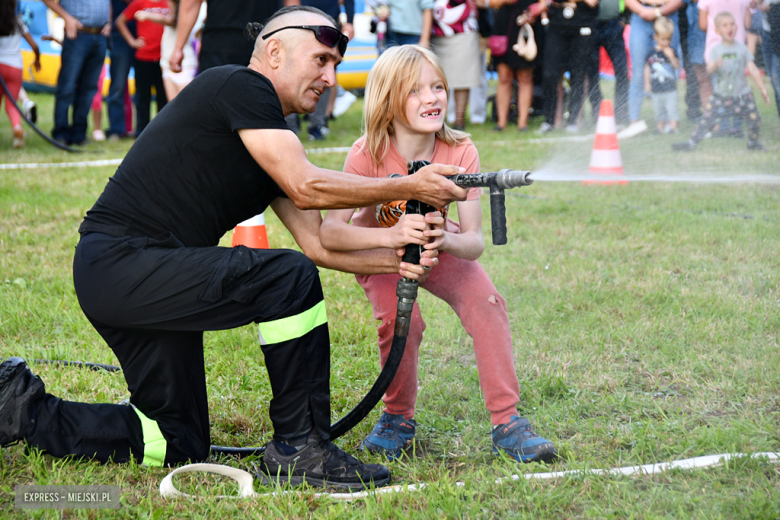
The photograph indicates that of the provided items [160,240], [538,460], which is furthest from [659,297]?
[160,240]

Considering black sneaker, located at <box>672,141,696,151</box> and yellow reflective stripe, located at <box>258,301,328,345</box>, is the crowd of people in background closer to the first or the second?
black sneaker, located at <box>672,141,696,151</box>

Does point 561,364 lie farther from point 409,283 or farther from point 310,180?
point 310,180

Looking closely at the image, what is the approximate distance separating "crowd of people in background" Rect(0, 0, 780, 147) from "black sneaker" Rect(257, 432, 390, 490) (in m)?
5.82

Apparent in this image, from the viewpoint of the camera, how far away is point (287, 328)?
256cm

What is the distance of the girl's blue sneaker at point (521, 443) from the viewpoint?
275 cm

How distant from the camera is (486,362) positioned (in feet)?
9.54

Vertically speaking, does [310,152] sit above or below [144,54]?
below

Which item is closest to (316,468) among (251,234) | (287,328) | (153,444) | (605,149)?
(287,328)

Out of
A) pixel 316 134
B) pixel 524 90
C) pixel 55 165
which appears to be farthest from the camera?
pixel 524 90

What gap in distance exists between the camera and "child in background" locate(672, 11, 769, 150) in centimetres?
820

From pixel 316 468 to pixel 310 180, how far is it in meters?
0.99

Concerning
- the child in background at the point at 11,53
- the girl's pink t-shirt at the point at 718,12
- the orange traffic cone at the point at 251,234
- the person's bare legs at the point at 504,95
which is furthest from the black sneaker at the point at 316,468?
the person's bare legs at the point at 504,95

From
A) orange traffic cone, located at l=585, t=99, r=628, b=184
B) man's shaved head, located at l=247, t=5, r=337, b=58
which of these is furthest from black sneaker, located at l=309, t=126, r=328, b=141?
man's shaved head, located at l=247, t=5, r=337, b=58

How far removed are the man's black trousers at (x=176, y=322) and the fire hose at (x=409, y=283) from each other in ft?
0.57
